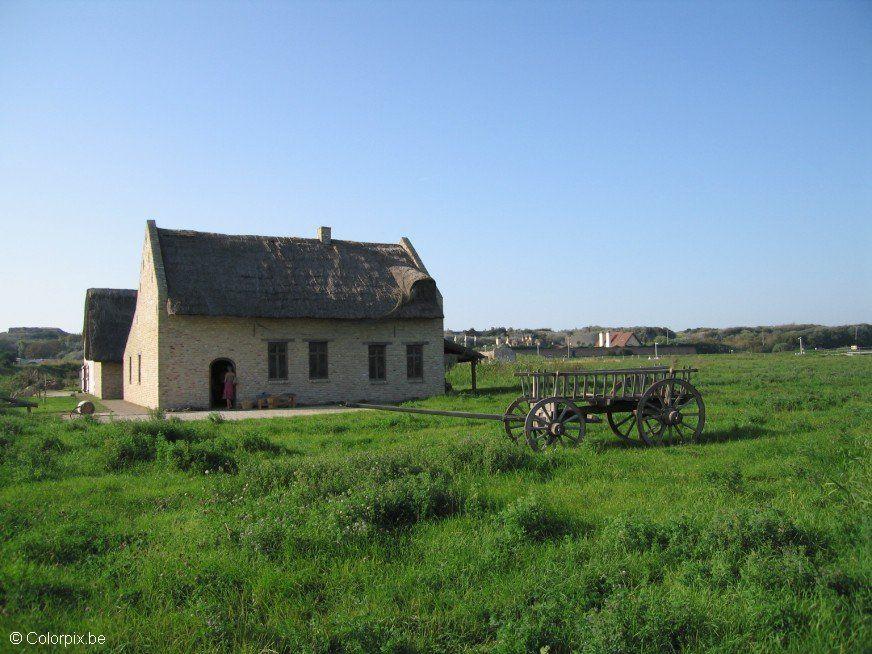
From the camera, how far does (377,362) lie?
79.9 ft

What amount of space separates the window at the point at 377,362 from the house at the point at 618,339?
1526 inches

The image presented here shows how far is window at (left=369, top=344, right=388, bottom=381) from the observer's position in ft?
79.6

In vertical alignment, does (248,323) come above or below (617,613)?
above

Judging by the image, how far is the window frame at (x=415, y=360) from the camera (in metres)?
24.9

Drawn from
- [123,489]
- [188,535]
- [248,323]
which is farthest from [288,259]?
[188,535]

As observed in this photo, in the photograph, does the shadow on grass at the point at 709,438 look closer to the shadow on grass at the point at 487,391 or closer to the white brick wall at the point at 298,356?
the shadow on grass at the point at 487,391

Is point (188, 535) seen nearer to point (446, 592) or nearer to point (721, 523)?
point (446, 592)

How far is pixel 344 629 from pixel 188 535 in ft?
8.74

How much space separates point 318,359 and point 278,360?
149 centimetres

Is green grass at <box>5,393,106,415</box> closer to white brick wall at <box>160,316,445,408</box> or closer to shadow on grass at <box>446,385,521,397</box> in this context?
white brick wall at <box>160,316,445,408</box>

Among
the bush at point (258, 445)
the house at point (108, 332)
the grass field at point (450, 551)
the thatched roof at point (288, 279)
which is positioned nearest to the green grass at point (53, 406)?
the house at point (108, 332)

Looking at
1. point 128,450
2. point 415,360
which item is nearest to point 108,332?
point 415,360

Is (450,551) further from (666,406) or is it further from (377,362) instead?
(377,362)

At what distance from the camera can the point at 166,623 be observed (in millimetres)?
4332
